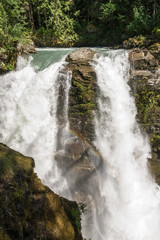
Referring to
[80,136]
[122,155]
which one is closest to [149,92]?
[122,155]

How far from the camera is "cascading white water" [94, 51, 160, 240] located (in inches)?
277

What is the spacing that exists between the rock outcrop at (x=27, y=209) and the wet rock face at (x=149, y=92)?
6438 millimetres

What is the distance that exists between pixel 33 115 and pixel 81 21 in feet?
47.6

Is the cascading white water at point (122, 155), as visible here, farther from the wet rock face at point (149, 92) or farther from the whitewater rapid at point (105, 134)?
the wet rock face at point (149, 92)

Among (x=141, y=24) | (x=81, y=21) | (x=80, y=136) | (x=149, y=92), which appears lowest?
(x=80, y=136)

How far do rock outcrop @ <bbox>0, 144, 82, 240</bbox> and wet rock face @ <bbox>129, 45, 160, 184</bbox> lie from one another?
644 centimetres

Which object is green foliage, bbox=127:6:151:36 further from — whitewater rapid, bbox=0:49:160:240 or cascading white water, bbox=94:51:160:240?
cascading white water, bbox=94:51:160:240

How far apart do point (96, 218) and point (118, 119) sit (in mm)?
4291

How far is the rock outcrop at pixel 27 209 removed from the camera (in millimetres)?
2209

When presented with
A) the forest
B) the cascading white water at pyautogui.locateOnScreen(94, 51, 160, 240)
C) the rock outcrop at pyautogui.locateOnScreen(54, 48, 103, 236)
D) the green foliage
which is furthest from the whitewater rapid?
the forest

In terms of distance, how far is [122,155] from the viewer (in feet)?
26.2

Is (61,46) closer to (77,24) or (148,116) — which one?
(77,24)

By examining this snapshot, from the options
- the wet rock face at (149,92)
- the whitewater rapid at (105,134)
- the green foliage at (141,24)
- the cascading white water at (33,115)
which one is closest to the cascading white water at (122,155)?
the whitewater rapid at (105,134)

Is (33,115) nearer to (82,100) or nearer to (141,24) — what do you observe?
(82,100)
